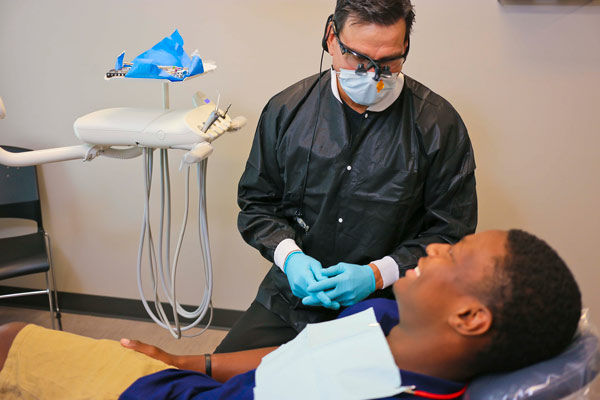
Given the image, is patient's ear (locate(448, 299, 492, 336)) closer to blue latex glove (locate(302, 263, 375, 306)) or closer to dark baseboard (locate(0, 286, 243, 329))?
blue latex glove (locate(302, 263, 375, 306))

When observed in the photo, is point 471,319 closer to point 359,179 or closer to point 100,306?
point 359,179

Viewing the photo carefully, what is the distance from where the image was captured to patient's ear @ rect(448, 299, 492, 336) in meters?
0.90

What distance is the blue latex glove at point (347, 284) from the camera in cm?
130

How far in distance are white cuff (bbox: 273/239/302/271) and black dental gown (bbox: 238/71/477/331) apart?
0.03 meters

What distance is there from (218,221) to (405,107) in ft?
3.45

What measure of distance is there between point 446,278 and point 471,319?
9 centimetres

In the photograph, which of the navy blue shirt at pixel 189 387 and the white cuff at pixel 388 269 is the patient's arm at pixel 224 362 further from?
the white cuff at pixel 388 269

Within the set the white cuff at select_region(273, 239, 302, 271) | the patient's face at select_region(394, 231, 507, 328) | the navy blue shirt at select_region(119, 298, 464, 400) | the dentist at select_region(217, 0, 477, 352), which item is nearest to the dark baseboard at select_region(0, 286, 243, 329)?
the dentist at select_region(217, 0, 477, 352)

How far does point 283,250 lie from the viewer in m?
1.44

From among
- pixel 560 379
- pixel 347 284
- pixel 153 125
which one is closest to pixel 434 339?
pixel 560 379

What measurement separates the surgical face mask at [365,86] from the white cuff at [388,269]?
42 centimetres

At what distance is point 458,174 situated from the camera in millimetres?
1421

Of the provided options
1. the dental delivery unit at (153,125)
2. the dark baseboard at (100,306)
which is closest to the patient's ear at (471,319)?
the dental delivery unit at (153,125)

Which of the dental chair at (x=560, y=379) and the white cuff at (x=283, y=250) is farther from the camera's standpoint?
the white cuff at (x=283, y=250)
